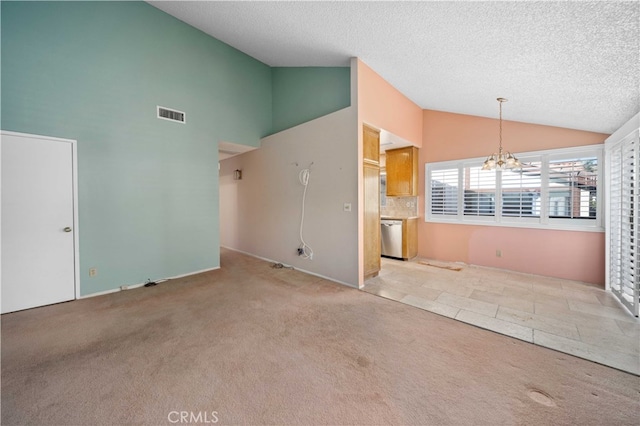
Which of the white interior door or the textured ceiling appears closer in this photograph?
the textured ceiling

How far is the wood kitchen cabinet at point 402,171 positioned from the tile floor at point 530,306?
1793 mm

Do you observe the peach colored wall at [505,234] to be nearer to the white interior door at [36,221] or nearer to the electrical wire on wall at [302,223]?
the electrical wire on wall at [302,223]

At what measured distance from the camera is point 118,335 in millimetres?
2400

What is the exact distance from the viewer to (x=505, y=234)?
14.7 ft

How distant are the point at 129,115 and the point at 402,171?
511 cm

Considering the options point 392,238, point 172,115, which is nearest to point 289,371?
point 392,238

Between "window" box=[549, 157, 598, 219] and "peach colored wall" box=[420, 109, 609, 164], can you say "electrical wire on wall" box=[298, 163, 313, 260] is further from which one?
"window" box=[549, 157, 598, 219]

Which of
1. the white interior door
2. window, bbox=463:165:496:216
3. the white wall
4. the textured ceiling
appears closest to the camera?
the textured ceiling

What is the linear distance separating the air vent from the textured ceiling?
1546mm

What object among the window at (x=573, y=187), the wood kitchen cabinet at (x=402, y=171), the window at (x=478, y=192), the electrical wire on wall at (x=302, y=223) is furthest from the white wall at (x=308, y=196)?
the window at (x=573, y=187)

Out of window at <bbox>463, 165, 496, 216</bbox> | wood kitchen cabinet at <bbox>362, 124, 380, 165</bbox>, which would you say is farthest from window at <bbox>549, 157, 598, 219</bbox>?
wood kitchen cabinet at <bbox>362, 124, 380, 165</bbox>

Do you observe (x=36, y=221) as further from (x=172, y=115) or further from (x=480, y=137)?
(x=480, y=137)

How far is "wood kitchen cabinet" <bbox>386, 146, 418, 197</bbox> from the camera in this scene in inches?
208

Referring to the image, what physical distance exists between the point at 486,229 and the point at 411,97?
2.97 m
